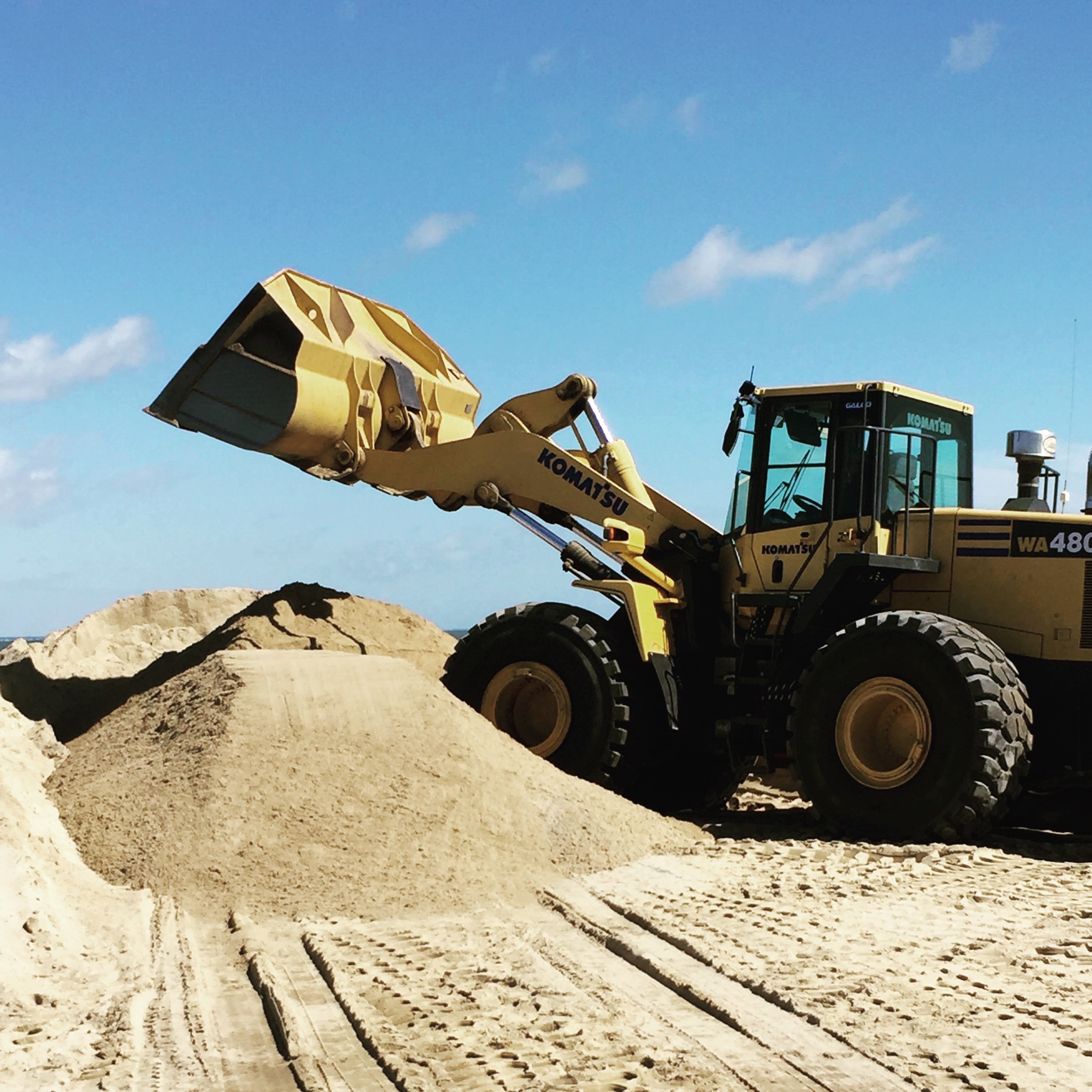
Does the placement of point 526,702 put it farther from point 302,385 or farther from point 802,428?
point 302,385

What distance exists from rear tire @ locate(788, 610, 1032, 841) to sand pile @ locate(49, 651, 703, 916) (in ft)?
3.55

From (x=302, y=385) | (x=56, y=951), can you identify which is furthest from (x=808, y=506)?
(x=56, y=951)

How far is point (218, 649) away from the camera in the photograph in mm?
11734

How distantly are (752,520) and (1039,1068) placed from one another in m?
6.03

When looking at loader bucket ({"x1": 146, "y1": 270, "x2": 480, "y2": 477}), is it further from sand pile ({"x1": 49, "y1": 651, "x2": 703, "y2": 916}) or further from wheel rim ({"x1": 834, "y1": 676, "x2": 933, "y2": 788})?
wheel rim ({"x1": 834, "y1": 676, "x2": 933, "y2": 788})

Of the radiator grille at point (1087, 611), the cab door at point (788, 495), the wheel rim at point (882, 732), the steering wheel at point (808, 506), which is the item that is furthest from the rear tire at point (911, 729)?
the steering wheel at point (808, 506)

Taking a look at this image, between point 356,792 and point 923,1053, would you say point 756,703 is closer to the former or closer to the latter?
point 356,792

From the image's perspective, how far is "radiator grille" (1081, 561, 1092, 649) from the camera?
911cm

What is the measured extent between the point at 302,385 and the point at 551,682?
9.92 feet

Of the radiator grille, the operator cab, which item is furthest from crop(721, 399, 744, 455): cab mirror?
the radiator grille

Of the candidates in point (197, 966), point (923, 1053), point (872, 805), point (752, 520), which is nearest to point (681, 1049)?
point (923, 1053)

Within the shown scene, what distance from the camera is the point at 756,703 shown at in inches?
398

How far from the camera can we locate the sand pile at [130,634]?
13.7 m

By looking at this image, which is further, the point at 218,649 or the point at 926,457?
the point at 218,649
